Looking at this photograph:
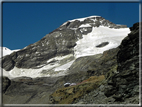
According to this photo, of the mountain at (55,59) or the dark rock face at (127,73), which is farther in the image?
the mountain at (55,59)

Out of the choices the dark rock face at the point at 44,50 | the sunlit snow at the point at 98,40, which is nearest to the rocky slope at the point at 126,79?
the sunlit snow at the point at 98,40

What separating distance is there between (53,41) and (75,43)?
1505 centimetres

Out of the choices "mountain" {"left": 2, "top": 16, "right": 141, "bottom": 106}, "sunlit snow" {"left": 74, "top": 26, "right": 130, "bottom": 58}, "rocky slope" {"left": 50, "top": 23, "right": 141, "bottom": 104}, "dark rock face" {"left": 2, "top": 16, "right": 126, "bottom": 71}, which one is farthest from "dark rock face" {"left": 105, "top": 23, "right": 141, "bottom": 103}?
"dark rock face" {"left": 2, "top": 16, "right": 126, "bottom": 71}

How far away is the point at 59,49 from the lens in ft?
550

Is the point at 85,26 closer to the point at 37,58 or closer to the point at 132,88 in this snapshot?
the point at 37,58

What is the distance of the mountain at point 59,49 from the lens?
502 ft

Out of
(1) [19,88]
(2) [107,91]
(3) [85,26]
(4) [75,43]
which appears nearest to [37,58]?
(4) [75,43]

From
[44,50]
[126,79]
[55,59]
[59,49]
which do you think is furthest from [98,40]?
[126,79]

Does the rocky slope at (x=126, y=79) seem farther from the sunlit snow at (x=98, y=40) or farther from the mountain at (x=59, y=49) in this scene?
the sunlit snow at (x=98, y=40)

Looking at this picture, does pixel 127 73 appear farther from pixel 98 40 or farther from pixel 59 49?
pixel 59 49

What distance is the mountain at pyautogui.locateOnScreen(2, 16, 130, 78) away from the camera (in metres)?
153

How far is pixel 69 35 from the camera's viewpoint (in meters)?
179

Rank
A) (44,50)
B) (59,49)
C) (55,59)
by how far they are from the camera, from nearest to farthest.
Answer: (55,59) < (59,49) < (44,50)

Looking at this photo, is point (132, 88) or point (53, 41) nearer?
point (132, 88)
